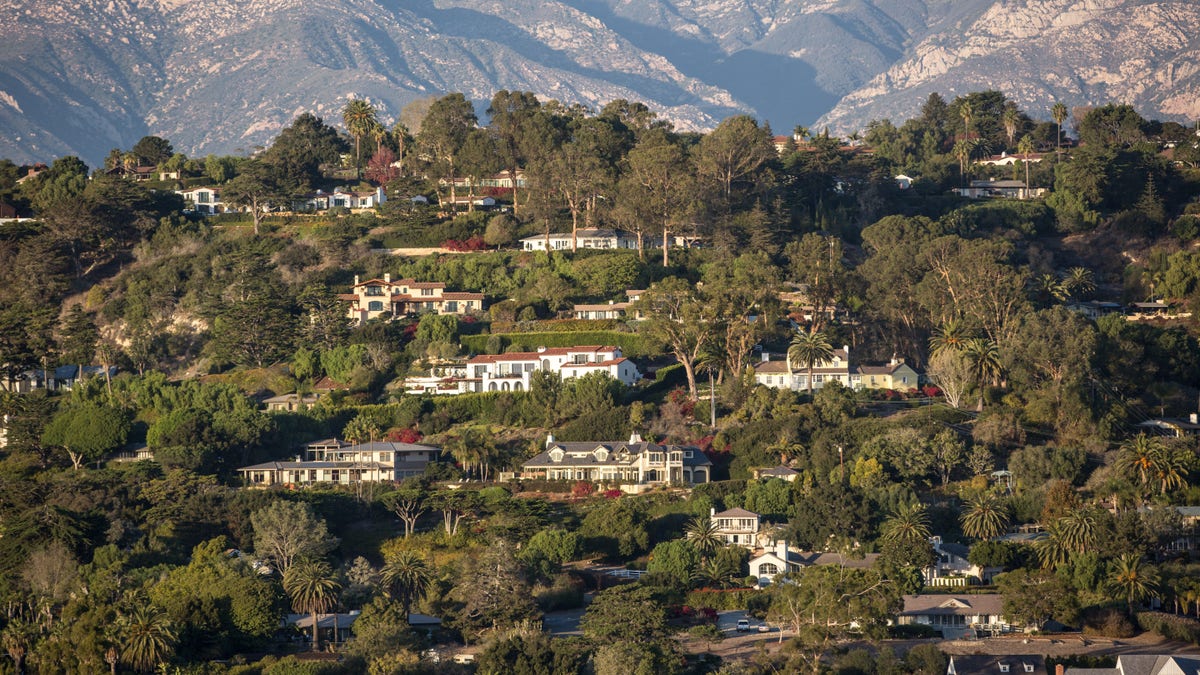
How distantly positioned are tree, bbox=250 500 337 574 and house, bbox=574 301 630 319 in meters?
33.5

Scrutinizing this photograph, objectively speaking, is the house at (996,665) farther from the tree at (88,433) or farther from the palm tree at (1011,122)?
the palm tree at (1011,122)

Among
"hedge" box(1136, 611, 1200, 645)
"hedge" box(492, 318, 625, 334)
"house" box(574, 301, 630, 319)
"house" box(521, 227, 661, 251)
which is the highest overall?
"house" box(521, 227, 661, 251)

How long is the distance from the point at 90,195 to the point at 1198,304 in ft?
260

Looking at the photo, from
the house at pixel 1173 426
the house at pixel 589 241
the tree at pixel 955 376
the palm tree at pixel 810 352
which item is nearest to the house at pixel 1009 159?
the house at pixel 589 241

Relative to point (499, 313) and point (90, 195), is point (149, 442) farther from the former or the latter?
point (90, 195)

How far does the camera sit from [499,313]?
120 metres

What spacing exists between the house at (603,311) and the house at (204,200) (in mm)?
39520

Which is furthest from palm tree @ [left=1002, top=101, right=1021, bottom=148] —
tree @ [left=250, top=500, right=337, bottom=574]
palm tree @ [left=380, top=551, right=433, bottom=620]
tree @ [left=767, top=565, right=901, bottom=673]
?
palm tree @ [left=380, top=551, right=433, bottom=620]

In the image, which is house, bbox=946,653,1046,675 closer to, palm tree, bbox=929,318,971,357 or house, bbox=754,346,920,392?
palm tree, bbox=929,318,971,357

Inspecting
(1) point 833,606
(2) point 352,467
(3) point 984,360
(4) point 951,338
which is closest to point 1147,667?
(1) point 833,606

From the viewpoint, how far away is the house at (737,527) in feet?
293

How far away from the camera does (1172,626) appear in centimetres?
7656

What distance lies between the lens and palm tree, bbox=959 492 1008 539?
87188 mm

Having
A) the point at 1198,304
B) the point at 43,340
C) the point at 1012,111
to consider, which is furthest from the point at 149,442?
the point at 1012,111
